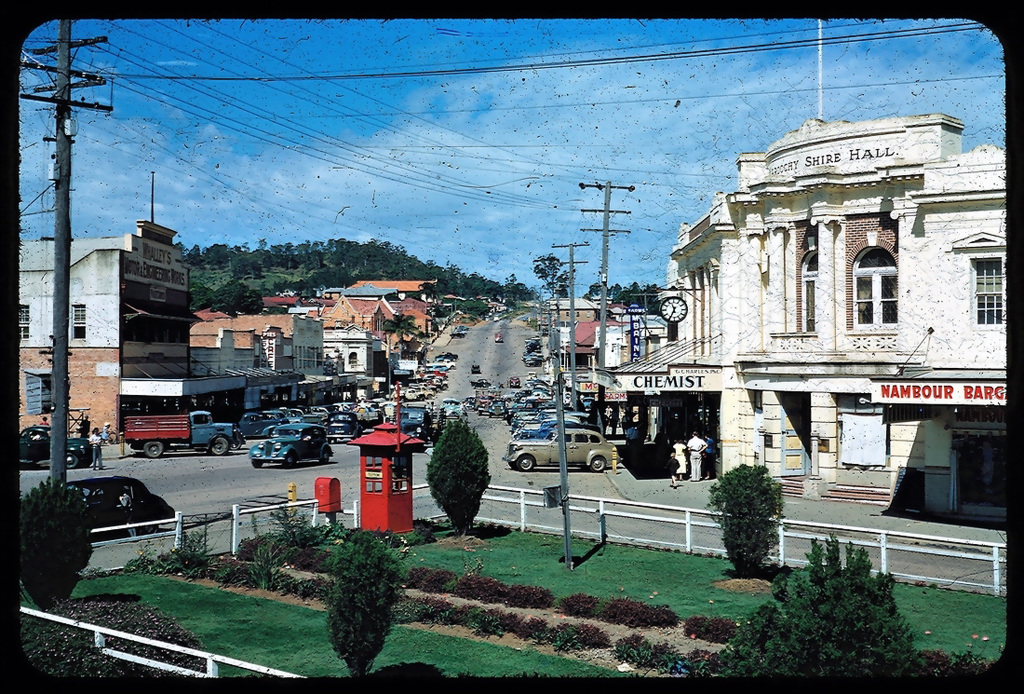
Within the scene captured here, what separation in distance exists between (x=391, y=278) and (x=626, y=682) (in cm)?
5931

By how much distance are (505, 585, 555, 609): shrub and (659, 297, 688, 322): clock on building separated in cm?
1605

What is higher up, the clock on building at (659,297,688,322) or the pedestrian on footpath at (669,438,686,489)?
the clock on building at (659,297,688,322)

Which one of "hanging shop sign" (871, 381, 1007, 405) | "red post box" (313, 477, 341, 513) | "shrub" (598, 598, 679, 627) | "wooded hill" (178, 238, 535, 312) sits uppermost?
"wooded hill" (178, 238, 535, 312)

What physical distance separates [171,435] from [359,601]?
22619 mm

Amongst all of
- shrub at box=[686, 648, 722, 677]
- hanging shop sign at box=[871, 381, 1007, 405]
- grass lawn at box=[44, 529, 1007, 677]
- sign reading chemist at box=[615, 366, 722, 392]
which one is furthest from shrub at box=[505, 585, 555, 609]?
sign reading chemist at box=[615, 366, 722, 392]

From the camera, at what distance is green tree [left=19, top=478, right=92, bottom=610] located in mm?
10109

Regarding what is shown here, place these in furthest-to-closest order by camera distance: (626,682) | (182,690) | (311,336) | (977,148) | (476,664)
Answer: (311,336), (977,148), (476,664), (626,682), (182,690)

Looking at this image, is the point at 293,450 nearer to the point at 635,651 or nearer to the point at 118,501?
the point at 118,501

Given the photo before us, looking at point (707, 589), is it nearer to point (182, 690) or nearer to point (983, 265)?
point (182, 690)

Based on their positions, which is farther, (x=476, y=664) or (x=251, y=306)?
(x=251, y=306)

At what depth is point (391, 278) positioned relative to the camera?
212 ft


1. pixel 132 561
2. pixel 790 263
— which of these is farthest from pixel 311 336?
pixel 132 561

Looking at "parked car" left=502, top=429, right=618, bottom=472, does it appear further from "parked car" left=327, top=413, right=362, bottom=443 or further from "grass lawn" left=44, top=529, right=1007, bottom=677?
"grass lawn" left=44, top=529, right=1007, bottom=677

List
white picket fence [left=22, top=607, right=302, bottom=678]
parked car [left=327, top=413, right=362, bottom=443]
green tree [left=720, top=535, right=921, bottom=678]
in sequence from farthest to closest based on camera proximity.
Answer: parked car [left=327, top=413, right=362, bottom=443] < white picket fence [left=22, top=607, right=302, bottom=678] < green tree [left=720, top=535, right=921, bottom=678]
